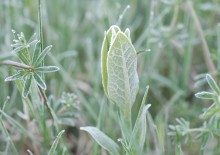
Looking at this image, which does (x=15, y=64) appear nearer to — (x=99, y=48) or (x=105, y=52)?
(x=105, y=52)

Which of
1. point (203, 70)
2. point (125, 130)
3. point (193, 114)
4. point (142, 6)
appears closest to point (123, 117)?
point (125, 130)

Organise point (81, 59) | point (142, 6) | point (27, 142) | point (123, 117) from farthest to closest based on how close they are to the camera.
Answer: point (142, 6) < point (81, 59) < point (27, 142) < point (123, 117)

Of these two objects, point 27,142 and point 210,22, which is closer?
point 27,142

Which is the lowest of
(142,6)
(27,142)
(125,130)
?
(27,142)

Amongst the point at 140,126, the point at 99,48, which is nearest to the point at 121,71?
the point at 140,126

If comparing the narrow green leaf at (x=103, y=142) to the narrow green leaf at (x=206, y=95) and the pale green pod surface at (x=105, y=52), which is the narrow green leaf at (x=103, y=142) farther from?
the narrow green leaf at (x=206, y=95)

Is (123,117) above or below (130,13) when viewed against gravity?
below

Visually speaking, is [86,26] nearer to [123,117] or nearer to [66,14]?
[66,14]
